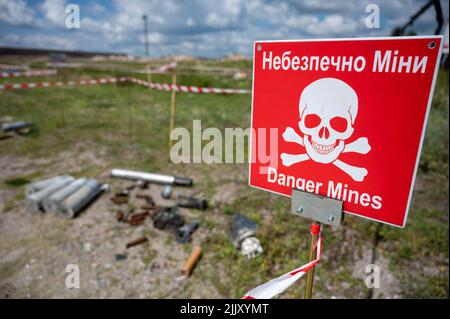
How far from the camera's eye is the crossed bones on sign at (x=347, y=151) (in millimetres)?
1354

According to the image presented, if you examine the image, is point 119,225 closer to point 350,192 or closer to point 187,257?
point 187,257

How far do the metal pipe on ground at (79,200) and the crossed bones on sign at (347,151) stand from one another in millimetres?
4601

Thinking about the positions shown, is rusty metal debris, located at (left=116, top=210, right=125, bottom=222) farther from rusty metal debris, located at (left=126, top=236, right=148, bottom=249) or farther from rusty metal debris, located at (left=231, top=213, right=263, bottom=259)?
rusty metal debris, located at (left=231, top=213, right=263, bottom=259)

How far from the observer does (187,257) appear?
4141mm

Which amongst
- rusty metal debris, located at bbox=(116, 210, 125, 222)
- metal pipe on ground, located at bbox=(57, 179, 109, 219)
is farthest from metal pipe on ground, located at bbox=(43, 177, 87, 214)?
rusty metal debris, located at bbox=(116, 210, 125, 222)

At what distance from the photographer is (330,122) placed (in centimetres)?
140

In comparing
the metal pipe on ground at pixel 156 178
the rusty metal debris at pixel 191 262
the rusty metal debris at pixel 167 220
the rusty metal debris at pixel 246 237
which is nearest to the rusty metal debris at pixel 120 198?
the metal pipe on ground at pixel 156 178

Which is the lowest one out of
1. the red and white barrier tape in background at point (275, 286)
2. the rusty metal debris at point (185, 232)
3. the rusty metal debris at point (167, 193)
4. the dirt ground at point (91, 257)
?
the dirt ground at point (91, 257)

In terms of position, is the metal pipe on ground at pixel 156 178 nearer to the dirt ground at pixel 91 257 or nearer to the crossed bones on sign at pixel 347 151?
the dirt ground at pixel 91 257

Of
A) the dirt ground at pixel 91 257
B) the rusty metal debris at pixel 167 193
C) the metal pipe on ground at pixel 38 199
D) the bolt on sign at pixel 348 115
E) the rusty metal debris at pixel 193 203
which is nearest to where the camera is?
the bolt on sign at pixel 348 115

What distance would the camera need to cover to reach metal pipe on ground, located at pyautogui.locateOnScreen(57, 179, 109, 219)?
4941 millimetres

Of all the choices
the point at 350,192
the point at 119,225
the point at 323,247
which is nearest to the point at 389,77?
the point at 350,192

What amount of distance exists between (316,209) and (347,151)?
0.37 meters

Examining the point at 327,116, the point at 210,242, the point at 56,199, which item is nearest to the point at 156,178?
the point at 56,199
